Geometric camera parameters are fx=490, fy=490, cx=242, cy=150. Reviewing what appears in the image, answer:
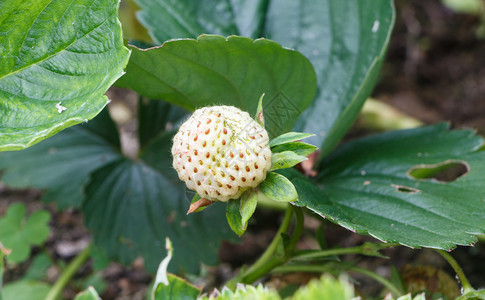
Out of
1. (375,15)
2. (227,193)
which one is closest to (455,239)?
(227,193)

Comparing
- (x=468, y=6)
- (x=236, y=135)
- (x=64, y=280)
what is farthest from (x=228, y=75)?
(x=468, y=6)

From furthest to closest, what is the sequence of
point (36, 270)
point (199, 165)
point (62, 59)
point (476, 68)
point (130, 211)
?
point (476, 68), point (36, 270), point (130, 211), point (62, 59), point (199, 165)

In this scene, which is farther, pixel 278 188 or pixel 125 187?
pixel 125 187

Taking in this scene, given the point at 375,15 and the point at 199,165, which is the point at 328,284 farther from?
the point at 375,15

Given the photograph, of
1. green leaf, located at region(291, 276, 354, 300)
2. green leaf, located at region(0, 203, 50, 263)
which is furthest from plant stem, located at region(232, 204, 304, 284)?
green leaf, located at region(0, 203, 50, 263)

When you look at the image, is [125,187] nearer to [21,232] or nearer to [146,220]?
[146,220]

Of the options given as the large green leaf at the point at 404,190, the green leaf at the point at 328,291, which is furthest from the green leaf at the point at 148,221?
the green leaf at the point at 328,291

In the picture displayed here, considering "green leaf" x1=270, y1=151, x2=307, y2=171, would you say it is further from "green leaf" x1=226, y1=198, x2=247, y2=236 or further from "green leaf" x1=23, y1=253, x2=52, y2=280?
"green leaf" x1=23, y1=253, x2=52, y2=280
